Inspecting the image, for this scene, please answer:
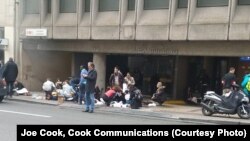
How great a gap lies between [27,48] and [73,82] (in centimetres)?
525

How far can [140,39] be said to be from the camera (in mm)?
18734

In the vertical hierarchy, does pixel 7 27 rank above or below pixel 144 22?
below

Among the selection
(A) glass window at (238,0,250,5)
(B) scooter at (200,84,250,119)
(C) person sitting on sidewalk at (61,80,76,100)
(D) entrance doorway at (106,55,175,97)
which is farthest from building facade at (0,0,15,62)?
(B) scooter at (200,84,250,119)

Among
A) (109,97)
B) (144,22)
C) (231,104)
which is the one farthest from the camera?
(144,22)

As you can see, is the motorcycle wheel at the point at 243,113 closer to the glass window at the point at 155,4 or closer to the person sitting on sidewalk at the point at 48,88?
the glass window at the point at 155,4

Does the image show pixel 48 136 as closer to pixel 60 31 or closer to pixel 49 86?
pixel 49 86

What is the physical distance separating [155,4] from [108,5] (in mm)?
2459

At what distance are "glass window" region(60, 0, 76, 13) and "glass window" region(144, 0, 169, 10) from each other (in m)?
4.09

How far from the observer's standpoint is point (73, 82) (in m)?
19.4

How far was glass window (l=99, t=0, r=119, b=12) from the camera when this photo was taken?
1986cm

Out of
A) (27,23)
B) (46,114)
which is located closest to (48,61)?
(27,23)

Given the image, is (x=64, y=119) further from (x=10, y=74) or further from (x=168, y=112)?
(x=10, y=74)

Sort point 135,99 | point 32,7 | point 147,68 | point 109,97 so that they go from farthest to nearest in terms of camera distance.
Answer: point 32,7, point 147,68, point 109,97, point 135,99
